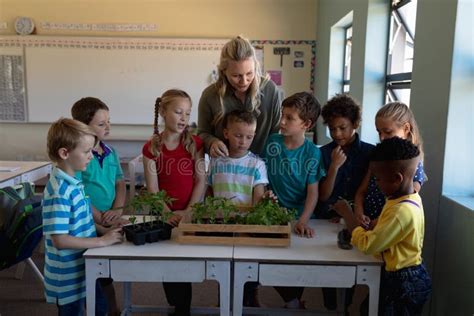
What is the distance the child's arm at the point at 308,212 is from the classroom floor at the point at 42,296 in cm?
97

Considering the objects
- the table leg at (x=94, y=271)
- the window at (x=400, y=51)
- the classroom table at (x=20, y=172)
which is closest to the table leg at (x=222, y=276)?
the table leg at (x=94, y=271)

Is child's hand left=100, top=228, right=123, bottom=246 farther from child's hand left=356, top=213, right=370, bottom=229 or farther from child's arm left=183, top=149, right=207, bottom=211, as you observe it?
child's hand left=356, top=213, right=370, bottom=229

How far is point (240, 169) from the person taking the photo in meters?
1.94

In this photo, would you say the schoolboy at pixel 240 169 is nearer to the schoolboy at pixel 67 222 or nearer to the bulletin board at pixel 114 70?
the schoolboy at pixel 67 222

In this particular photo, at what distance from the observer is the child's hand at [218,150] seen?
1.91 m

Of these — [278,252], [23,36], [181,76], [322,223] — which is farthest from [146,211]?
[23,36]

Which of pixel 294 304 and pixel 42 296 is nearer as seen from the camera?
pixel 294 304

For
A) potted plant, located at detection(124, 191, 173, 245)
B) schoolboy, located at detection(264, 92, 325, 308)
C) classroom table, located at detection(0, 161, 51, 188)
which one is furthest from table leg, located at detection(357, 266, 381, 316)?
classroom table, located at detection(0, 161, 51, 188)

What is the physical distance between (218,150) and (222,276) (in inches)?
25.4

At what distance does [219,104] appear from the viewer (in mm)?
2094

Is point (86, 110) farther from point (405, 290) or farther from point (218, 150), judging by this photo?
point (405, 290)

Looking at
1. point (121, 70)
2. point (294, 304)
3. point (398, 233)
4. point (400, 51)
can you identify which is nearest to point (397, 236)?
point (398, 233)

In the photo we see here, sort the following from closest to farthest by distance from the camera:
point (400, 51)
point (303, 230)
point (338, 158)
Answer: point (303, 230), point (338, 158), point (400, 51)

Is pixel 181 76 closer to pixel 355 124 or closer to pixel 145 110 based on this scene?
pixel 145 110
